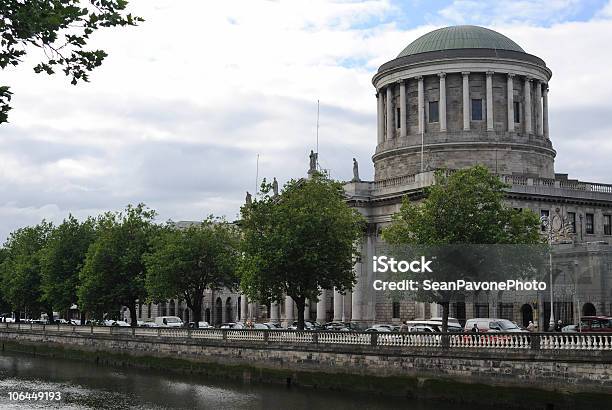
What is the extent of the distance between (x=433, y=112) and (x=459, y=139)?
4.34 m

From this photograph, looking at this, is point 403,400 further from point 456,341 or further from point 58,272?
point 58,272

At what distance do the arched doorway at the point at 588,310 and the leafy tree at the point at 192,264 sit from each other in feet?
85.6

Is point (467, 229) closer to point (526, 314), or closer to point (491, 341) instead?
point (491, 341)

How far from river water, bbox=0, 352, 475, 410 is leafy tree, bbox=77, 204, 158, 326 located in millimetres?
13555

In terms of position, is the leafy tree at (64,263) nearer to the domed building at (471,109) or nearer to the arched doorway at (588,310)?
the domed building at (471,109)

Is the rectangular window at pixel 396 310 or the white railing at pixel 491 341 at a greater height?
the rectangular window at pixel 396 310

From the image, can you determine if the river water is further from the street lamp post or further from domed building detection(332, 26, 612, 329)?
the street lamp post

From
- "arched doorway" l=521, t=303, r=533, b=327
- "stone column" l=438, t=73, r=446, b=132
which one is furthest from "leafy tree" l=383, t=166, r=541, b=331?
"stone column" l=438, t=73, r=446, b=132

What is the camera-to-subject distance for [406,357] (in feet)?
136

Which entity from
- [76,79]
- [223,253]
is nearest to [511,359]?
[76,79]

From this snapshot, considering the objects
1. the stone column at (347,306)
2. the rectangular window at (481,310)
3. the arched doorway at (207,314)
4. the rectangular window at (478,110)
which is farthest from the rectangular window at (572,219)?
the arched doorway at (207,314)

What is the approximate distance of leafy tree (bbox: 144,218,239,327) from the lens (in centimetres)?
6519

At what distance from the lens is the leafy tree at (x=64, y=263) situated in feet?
272

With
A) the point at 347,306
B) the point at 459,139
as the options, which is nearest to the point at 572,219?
the point at 459,139
